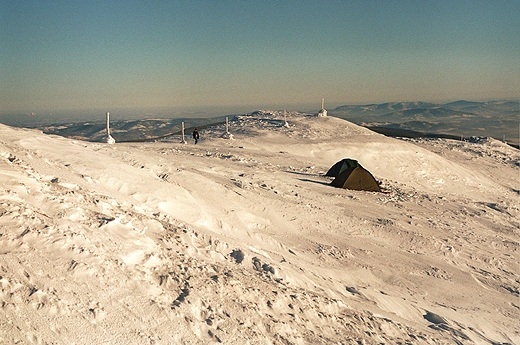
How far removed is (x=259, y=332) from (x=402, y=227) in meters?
8.72

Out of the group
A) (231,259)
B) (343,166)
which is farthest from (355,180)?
(231,259)

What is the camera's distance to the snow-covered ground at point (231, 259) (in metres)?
5.90

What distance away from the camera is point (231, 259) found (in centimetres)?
877

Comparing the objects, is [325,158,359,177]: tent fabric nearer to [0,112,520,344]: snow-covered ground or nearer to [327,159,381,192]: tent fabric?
[327,159,381,192]: tent fabric

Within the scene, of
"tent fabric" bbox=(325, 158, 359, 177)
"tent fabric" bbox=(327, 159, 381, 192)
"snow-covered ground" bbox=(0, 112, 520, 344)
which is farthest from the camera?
"tent fabric" bbox=(325, 158, 359, 177)

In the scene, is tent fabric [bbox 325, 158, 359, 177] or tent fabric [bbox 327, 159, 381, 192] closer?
tent fabric [bbox 327, 159, 381, 192]

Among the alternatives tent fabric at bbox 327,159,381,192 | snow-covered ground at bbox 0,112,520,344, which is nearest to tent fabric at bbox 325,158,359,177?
tent fabric at bbox 327,159,381,192

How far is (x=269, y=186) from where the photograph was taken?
16.1m

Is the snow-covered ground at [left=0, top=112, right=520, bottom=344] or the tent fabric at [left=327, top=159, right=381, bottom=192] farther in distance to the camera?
the tent fabric at [left=327, top=159, right=381, bottom=192]

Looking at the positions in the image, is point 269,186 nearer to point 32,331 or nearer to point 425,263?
point 425,263

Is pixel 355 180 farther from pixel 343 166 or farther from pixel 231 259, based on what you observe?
pixel 231 259

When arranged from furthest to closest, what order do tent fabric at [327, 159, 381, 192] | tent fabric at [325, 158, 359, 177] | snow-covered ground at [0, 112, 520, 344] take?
tent fabric at [325, 158, 359, 177] < tent fabric at [327, 159, 381, 192] < snow-covered ground at [0, 112, 520, 344]

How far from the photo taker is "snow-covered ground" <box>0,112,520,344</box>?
5.90 meters

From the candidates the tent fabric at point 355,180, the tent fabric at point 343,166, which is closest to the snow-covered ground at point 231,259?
the tent fabric at point 355,180
